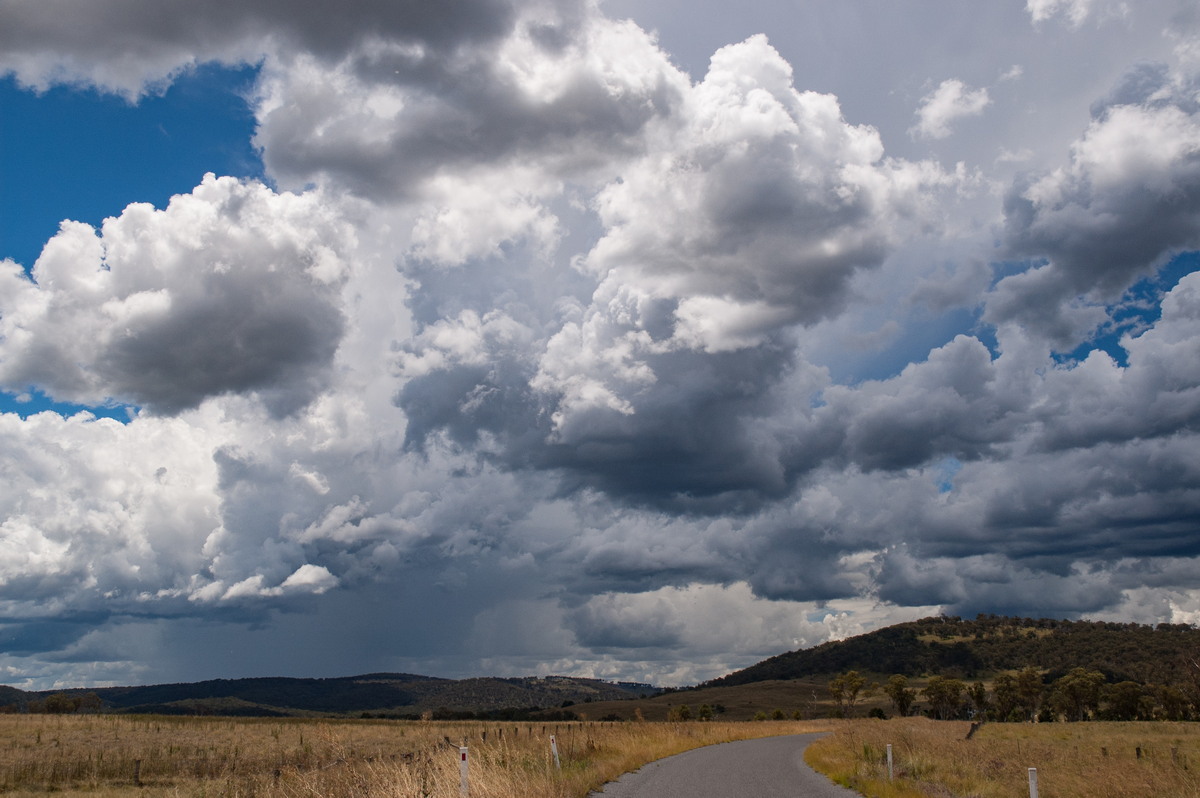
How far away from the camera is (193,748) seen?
4209cm

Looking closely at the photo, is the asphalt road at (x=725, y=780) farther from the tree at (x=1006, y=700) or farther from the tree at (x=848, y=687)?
the tree at (x=1006, y=700)

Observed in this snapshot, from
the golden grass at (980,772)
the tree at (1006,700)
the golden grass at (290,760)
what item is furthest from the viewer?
the tree at (1006,700)

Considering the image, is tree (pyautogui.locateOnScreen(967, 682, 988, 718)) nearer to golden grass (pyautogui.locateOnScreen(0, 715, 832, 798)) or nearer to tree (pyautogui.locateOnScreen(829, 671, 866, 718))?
tree (pyautogui.locateOnScreen(829, 671, 866, 718))

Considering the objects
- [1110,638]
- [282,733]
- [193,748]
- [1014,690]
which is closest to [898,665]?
[1110,638]

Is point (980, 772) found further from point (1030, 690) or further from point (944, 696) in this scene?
point (944, 696)

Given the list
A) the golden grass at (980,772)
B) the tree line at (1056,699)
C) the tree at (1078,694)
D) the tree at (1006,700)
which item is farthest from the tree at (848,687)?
the golden grass at (980,772)

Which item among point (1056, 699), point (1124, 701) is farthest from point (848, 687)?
point (1124, 701)

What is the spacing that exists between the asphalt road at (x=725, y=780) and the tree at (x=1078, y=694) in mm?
78348

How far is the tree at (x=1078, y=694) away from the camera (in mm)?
93125

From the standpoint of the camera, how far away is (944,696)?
108875 millimetres

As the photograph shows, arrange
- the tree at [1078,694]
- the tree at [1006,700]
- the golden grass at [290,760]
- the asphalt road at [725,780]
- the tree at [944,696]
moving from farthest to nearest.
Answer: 1. the tree at [1006,700]
2. the tree at [944,696]
3. the tree at [1078,694]
4. the asphalt road at [725,780]
5. the golden grass at [290,760]

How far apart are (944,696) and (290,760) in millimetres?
100613

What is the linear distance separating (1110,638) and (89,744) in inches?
7627

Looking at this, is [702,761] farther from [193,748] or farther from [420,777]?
[193,748]
